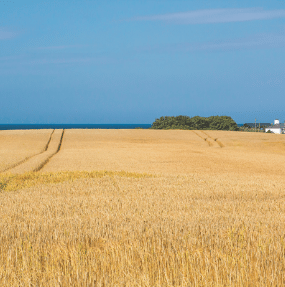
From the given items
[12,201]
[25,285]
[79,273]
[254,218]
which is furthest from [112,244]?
[12,201]

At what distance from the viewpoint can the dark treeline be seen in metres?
98.2

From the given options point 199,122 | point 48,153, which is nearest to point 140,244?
point 48,153

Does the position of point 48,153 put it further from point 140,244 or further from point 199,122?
point 199,122

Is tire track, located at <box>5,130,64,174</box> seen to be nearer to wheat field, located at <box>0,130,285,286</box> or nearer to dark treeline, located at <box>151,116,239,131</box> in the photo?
wheat field, located at <box>0,130,285,286</box>

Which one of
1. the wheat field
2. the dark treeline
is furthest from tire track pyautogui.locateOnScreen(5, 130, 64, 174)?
the dark treeline

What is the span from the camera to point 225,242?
5.11m

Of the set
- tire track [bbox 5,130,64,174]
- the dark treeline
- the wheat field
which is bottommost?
tire track [bbox 5,130,64,174]

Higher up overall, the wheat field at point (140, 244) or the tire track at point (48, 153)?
the wheat field at point (140, 244)

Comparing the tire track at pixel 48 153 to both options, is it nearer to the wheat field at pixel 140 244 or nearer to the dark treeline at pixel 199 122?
the wheat field at pixel 140 244

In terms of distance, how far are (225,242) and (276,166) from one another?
22.2 meters

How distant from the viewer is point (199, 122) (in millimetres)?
101812

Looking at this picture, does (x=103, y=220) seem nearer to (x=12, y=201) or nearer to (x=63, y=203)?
(x=63, y=203)

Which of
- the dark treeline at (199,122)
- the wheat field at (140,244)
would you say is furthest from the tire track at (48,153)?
the dark treeline at (199,122)

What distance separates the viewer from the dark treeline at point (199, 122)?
98.2 metres
